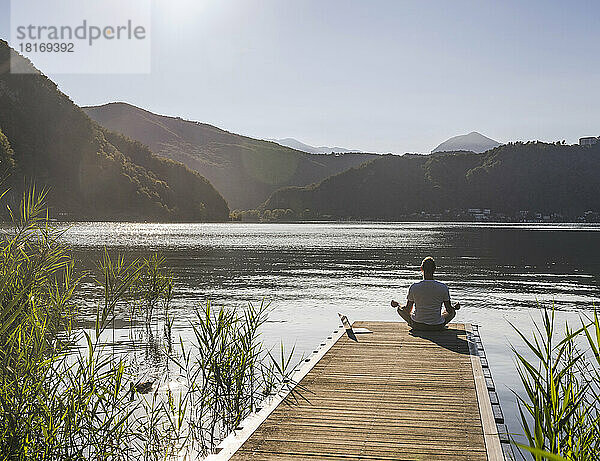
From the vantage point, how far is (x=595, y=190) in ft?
436

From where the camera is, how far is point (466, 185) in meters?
149

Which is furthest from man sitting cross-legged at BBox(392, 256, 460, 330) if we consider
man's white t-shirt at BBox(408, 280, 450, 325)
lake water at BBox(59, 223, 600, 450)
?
lake water at BBox(59, 223, 600, 450)

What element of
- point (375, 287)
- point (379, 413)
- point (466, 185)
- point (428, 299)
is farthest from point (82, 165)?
point (379, 413)

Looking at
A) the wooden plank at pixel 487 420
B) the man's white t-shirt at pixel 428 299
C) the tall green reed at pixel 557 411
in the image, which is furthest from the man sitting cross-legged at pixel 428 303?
the tall green reed at pixel 557 411

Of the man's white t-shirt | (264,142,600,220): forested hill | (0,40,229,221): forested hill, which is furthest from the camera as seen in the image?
(264,142,600,220): forested hill

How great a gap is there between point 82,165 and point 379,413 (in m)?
131

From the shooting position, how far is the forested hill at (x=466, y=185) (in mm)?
135625

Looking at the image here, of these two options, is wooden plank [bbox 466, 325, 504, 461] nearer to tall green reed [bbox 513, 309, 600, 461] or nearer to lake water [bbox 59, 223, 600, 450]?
tall green reed [bbox 513, 309, 600, 461]

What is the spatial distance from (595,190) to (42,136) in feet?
368

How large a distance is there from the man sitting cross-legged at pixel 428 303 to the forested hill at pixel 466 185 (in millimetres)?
133427

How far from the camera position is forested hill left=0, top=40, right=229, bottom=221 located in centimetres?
11662

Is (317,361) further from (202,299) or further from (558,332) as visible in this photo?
(202,299)

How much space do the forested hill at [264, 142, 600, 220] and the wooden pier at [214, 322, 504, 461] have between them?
136490 mm

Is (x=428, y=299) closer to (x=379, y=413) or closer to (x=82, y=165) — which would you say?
(x=379, y=413)
